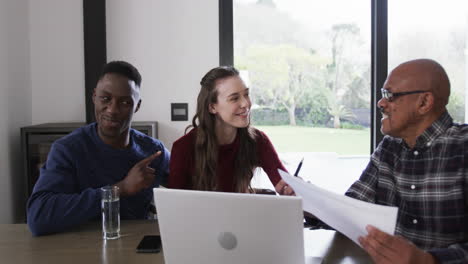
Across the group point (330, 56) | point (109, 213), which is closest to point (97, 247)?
point (109, 213)

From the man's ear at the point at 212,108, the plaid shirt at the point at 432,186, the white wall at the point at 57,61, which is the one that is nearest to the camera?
the plaid shirt at the point at 432,186

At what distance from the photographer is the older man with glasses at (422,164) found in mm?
1485

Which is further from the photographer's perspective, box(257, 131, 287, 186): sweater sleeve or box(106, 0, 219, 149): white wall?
box(106, 0, 219, 149): white wall

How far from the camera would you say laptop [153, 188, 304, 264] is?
1061 mm

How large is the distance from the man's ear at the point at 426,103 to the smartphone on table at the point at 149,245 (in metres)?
1.01

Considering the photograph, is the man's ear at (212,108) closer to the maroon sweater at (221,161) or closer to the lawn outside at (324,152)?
the maroon sweater at (221,161)

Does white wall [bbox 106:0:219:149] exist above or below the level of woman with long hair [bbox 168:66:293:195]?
above

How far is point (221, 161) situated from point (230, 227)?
1048mm

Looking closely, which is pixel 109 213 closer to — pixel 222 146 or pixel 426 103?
pixel 222 146

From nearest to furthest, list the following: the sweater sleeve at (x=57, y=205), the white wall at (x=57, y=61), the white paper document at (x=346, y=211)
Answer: the white paper document at (x=346, y=211), the sweater sleeve at (x=57, y=205), the white wall at (x=57, y=61)

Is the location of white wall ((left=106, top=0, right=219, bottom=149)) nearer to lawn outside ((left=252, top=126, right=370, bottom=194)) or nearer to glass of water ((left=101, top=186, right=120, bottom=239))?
lawn outside ((left=252, top=126, right=370, bottom=194))

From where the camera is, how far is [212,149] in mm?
2105

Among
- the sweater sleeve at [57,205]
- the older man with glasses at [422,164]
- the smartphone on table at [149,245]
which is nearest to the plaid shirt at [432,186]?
the older man with glasses at [422,164]

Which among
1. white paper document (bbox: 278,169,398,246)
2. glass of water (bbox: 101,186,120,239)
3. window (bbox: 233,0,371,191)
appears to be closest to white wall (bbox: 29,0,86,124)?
window (bbox: 233,0,371,191)
